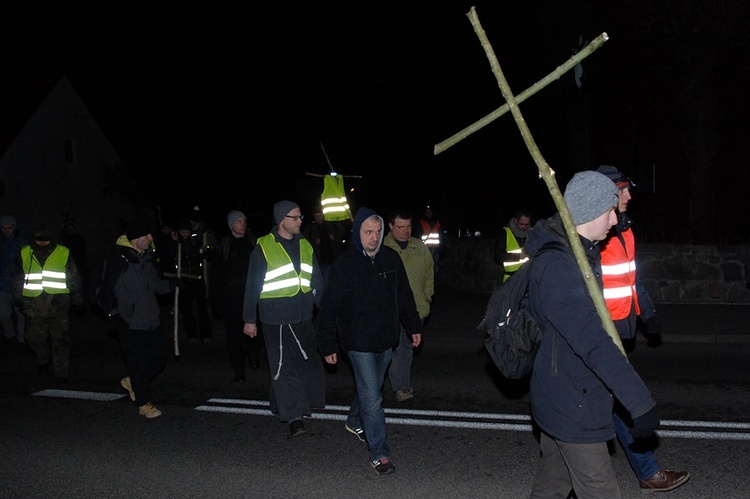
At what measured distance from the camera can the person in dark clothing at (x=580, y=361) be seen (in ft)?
10.9

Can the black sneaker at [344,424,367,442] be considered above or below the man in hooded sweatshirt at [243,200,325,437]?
below

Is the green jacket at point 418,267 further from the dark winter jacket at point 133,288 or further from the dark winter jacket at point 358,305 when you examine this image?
the dark winter jacket at point 133,288

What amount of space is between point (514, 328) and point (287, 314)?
340cm

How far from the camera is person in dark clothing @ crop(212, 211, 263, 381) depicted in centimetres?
873

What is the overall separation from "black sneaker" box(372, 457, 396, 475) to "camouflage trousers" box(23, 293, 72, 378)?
489 cm

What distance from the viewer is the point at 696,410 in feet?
22.6

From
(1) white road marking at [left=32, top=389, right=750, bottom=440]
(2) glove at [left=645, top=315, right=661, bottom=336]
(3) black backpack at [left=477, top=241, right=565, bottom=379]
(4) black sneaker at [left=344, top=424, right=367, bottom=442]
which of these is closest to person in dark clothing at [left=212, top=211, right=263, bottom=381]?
(1) white road marking at [left=32, top=389, right=750, bottom=440]

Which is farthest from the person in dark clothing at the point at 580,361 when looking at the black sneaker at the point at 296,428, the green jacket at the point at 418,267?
the green jacket at the point at 418,267

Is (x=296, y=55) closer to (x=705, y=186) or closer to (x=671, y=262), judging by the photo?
(x=705, y=186)

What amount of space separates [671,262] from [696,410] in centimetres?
715

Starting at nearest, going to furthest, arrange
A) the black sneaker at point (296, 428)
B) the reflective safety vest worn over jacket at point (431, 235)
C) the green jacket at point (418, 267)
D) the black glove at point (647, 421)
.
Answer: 1. the black glove at point (647, 421)
2. the black sneaker at point (296, 428)
3. the green jacket at point (418, 267)
4. the reflective safety vest worn over jacket at point (431, 235)

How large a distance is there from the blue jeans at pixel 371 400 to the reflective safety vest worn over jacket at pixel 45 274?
15.0 feet

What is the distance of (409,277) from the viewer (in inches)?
307

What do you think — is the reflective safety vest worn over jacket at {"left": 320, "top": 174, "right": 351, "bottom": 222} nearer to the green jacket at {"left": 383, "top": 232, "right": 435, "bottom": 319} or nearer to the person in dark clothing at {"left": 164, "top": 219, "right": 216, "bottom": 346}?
the person in dark clothing at {"left": 164, "top": 219, "right": 216, "bottom": 346}
